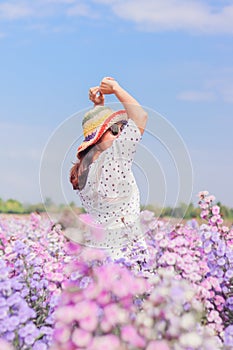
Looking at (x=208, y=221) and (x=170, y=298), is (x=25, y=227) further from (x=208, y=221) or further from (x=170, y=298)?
(x=170, y=298)

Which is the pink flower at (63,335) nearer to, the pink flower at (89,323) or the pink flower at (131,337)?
the pink flower at (89,323)

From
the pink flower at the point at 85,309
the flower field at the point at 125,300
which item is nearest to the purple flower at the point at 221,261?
the flower field at the point at 125,300

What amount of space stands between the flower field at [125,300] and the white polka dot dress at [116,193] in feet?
1.07

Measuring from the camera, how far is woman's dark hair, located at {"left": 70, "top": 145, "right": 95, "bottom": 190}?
4.01 metres

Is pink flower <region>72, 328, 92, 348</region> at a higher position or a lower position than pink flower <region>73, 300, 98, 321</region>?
lower

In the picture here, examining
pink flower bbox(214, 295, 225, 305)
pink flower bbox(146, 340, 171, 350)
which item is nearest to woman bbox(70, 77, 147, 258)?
pink flower bbox(214, 295, 225, 305)

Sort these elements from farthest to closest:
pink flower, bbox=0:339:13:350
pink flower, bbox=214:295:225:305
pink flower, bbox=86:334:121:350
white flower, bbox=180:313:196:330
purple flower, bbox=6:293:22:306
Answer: pink flower, bbox=214:295:225:305 < purple flower, bbox=6:293:22:306 < pink flower, bbox=0:339:13:350 < white flower, bbox=180:313:196:330 < pink flower, bbox=86:334:121:350

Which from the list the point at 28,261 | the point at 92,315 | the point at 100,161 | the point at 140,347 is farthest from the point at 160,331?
the point at 100,161

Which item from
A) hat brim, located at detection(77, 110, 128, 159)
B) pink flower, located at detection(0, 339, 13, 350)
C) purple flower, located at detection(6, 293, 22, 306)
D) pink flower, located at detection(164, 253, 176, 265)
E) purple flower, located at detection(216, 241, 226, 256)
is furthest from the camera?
hat brim, located at detection(77, 110, 128, 159)

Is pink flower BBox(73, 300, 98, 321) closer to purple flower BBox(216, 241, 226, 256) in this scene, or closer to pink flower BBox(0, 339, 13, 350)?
pink flower BBox(0, 339, 13, 350)

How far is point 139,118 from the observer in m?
3.77

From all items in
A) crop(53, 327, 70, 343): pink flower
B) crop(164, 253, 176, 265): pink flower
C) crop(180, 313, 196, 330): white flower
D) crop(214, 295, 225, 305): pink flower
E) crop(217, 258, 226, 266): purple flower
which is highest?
crop(180, 313, 196, 330): white flower

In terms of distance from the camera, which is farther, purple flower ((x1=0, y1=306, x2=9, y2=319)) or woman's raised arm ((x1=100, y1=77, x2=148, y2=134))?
woman's raised arm ((x1=100, y1=77, x2=148, y2=134))

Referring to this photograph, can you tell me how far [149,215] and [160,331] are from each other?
149 centimetres
